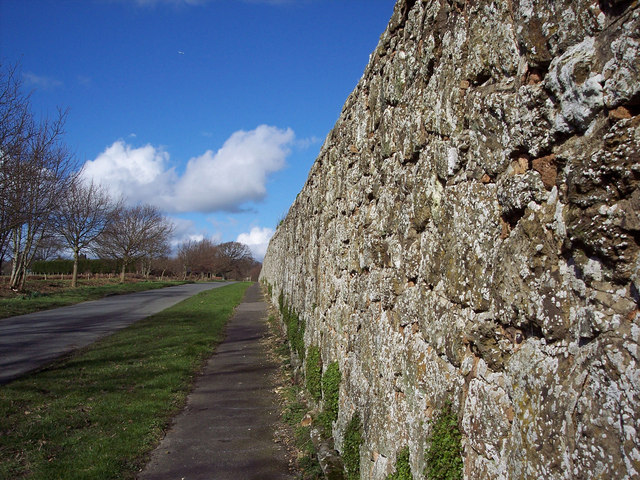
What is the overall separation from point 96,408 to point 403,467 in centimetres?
562

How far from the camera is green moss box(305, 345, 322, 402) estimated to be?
252 inches

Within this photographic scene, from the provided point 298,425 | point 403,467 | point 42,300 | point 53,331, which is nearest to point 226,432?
point 298,425

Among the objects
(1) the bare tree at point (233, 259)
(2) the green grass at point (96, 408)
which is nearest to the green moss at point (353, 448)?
(2) the green grass at point (96, 408)

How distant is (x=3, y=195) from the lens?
1142 cm

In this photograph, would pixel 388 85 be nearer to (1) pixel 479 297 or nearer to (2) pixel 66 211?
(1) pixel 479 297

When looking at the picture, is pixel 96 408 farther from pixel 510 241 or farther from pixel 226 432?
pixel 510 241

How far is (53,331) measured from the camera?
13.8 metres

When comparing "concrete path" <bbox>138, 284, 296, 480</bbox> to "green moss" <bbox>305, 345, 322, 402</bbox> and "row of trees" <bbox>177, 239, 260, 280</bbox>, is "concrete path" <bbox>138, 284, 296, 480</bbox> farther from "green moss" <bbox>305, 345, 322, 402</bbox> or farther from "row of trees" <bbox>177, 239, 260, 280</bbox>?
"row of trees" <bbox>177, 239, 260, 280</bbox>

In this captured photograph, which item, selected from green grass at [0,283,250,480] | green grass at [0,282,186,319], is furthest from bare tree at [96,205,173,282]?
green grass at [0,283,250,480]

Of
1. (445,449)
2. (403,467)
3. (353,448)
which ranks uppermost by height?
(445,449)

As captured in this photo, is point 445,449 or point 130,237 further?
point 130,237

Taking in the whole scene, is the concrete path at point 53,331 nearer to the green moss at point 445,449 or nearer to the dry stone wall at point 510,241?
the dry stone wall at point 510,241

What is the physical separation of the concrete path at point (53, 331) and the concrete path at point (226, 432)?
12.0 ft

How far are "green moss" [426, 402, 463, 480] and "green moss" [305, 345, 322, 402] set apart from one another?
12.9 ft
